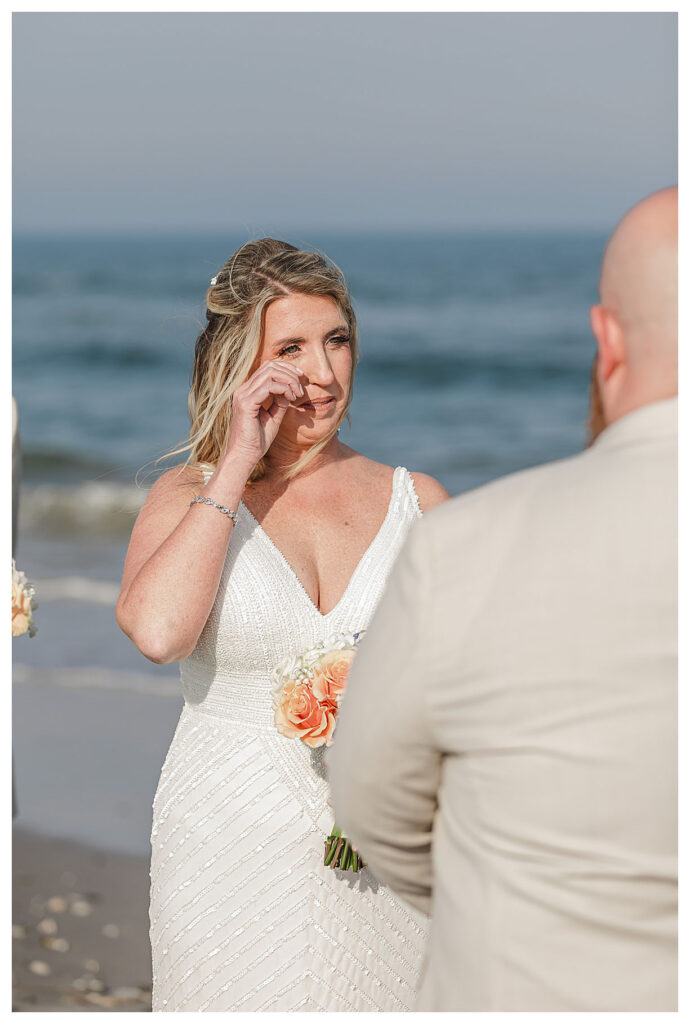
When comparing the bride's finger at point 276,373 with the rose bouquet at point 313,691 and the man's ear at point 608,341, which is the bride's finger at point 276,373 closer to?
the rose bouquet at point 313,691

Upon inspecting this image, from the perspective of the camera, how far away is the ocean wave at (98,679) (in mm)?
8485

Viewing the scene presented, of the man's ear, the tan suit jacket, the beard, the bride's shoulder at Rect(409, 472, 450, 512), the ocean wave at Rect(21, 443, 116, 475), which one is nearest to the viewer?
the tan suit jacket

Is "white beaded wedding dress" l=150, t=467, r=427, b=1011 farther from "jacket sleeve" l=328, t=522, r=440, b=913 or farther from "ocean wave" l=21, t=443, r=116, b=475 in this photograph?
"ocean wave" l=21, t=443, r=116, b=475

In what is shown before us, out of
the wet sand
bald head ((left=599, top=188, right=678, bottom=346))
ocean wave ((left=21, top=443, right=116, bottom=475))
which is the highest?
bald head ((left=599, top=188, right=678, bottom=346))

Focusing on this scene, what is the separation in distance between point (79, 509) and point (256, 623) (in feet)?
37.3

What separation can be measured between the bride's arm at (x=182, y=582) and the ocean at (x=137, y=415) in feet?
2.22

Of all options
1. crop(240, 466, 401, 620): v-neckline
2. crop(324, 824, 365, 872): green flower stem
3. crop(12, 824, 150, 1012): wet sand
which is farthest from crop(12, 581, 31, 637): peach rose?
crop(12, 824, 150, 1012): wet sand

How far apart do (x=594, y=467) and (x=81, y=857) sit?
18.4 ft

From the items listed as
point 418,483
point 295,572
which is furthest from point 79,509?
point 295,572

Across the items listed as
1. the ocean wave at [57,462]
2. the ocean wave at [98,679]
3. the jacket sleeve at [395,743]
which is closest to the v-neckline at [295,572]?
the jacket sleeve at [395,743]

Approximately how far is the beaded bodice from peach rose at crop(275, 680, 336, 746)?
22 centimetres

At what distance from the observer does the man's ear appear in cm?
162

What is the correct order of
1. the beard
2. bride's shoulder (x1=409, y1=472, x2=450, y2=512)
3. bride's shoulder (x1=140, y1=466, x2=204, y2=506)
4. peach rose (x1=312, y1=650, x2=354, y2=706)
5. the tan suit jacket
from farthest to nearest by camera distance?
bride's shoulder (x1=409, y1=472, x2=450, y2=512) → bride's shoulder (x1=140, y1=466, x2=204, y2=506) → peach rose (x1=312, y1=650, x2=354, y2=706) → the beard → the tan suit jacket

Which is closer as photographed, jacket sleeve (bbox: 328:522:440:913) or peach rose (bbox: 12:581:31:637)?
jacket sleeve (bbox: 328:522:440:913)
